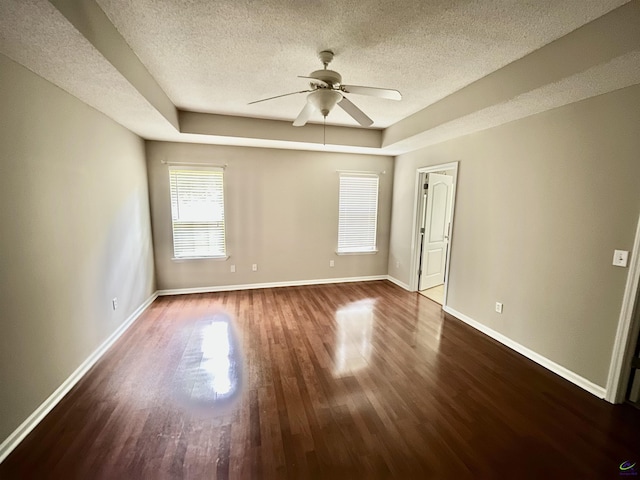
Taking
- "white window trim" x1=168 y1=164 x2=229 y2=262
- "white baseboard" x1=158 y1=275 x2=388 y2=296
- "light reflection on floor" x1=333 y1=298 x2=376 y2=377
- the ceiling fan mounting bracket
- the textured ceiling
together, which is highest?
the textured ceiling

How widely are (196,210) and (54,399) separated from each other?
280cm

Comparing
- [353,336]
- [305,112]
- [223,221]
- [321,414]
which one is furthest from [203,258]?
[321,414]

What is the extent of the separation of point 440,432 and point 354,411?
0.58 m

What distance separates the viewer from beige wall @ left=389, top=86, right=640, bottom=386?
2039mm

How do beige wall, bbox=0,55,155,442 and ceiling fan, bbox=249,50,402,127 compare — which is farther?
ceiling fan, bbox=249,50,402,127

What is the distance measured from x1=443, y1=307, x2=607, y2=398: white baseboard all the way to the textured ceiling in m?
2.69

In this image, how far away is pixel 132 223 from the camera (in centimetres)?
343

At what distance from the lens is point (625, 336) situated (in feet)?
6.56

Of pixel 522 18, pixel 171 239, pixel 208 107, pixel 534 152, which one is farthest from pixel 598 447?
pixel 171 239

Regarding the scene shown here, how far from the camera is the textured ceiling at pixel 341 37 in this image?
1579 mm

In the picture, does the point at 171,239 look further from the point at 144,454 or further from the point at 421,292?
the point at 421,292

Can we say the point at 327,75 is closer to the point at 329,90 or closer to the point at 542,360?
the point at 329,90

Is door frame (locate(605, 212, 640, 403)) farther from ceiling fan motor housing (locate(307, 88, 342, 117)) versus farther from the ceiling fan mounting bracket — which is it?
the ceiling fan mounting bracket

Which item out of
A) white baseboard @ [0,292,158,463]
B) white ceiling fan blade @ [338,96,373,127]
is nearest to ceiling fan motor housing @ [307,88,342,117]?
white ceiling fan blade @ [338,96,373,127]
